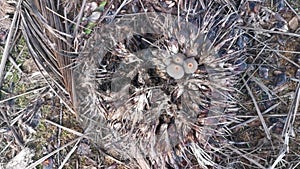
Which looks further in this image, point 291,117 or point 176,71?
point 291,117

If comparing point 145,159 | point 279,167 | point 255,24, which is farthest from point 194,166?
point 255,24

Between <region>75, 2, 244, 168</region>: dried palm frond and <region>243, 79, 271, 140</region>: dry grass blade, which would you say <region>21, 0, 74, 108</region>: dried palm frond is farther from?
<region>243, 79, 271, 140</region>: dry grass blade

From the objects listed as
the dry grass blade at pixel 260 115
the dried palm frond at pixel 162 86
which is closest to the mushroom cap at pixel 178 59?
the dried palm frond at pixel 162 86

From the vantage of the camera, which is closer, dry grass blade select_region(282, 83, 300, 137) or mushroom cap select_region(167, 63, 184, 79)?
mushroom cap select_region(167, 63, 184, 79)

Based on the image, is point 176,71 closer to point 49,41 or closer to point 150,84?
point 150,84

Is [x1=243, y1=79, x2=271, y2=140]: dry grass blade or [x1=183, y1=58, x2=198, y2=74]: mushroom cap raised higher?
[x1=183, y1=58, x2=198, y2=74]: mushroom cap

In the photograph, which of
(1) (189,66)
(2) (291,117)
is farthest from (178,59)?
(2) (291,117)

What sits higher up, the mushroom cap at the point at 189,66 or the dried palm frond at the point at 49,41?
the dried palm frond at the point at 49,41

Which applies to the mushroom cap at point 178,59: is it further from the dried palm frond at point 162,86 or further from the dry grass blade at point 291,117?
the dry grass blade at point 291,117

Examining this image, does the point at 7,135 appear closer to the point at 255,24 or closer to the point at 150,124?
the point at 150,124

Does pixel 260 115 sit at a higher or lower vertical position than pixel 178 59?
lower

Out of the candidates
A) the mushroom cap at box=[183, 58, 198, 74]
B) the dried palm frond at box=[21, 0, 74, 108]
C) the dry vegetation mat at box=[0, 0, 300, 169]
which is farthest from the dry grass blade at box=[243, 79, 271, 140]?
the dried palm frond at box=[21, 0, 74, 108]
